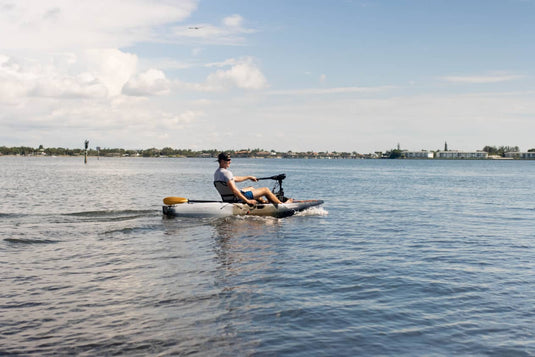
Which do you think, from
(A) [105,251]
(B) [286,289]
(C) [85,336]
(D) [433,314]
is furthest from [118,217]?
(D) [433,314]

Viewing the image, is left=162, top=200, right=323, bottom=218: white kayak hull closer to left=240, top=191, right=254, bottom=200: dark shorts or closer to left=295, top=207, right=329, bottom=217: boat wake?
left=240, top=191, right=254, bottom=200: dark shorts

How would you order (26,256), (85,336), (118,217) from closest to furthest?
(85,336) < (26,256) < (118,217)

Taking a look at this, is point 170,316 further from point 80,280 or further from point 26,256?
point 26,256

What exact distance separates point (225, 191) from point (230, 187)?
1.48 feet

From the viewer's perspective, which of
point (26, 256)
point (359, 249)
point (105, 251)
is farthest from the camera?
point (359, 249)

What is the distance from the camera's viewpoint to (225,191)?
65.5ft

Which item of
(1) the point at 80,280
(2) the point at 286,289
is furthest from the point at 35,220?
(2) the point at 286,289

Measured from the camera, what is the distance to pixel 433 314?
865 cm

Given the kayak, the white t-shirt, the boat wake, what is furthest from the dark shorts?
the boat wake

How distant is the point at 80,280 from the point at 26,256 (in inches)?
134

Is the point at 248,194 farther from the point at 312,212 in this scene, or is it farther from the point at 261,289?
the point at 261,289

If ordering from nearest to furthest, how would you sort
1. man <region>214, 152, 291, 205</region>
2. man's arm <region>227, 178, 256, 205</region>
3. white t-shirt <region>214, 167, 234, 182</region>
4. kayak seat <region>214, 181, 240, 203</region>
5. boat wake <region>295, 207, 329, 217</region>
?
man <region>214, 152, 291, 205</region>, white t-shirt <region>214, 167, 234, 182</region>, man's arm <region>227, 178, 256, 205</region>, kayak seat <region>214, 181, 240, 203</region>, boat wake <region>295, 207, 329, 217</region>

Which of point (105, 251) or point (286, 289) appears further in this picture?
point (105, 251)

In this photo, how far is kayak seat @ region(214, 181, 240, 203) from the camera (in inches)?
774
